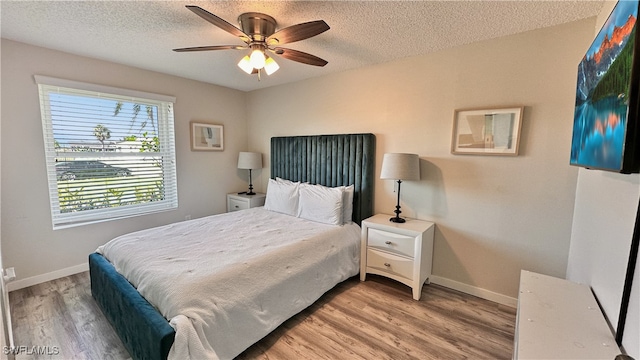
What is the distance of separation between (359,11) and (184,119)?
2837mm

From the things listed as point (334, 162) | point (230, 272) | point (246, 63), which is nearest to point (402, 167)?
point (334, 162)

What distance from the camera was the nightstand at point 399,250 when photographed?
7.89 ft

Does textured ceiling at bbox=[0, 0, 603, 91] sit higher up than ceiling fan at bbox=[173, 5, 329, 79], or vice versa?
textured ceiling at bbox=[0, 0, 603, 91]

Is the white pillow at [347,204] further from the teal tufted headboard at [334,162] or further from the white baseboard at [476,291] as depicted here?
the white baseboard at [476,291]

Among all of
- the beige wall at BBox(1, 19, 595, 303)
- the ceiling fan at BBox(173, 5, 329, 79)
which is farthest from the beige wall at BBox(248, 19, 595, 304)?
the ceiling fan at BBox(173, 5, 329, 79)

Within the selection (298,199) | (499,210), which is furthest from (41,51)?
(499,210)

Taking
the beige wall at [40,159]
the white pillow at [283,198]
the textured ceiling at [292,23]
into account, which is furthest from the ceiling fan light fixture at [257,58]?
the beige wall at [40,159]

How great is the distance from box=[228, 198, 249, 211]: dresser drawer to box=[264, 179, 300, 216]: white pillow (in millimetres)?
615

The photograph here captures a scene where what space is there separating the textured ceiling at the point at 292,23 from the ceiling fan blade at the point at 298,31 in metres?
0.21

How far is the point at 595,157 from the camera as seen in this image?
1194 mm

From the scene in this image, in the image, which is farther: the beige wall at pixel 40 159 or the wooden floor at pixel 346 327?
the beige wall at pixel 40 159

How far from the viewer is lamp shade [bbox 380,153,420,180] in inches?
99.0

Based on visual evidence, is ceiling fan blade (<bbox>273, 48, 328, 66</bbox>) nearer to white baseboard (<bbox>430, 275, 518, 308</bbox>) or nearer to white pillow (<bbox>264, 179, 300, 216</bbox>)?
white pillow (<bbox>264, 179, 300, 216</bbox>)

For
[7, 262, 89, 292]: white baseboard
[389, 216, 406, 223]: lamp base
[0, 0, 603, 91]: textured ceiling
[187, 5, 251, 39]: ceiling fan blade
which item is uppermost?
[0, 0, 603, 91]: textured ceiling
